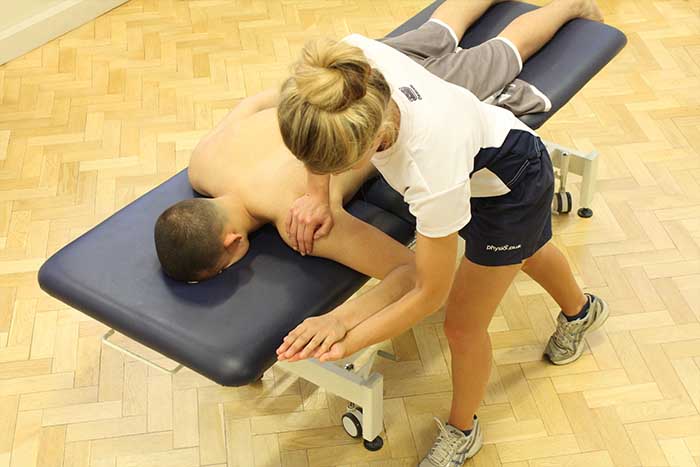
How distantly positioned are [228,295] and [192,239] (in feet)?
0.43

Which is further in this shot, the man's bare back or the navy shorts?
the man's bare back

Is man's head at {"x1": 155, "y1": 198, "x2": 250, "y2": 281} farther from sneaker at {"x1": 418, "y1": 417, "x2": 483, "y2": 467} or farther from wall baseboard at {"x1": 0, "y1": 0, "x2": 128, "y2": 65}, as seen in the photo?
wall baseboard at {"x1": 0, "y1": 0, "x2": 128, "y2": 65}

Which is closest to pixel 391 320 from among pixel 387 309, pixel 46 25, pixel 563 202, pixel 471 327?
pixel 387 309

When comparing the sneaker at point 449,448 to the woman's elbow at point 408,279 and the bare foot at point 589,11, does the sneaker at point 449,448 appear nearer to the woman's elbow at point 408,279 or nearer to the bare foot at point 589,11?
the woman's elbow at point 408,279

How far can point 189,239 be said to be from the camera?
1714 mm

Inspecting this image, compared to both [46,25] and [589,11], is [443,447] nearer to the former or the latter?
[589,11]

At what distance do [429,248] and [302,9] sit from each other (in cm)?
237

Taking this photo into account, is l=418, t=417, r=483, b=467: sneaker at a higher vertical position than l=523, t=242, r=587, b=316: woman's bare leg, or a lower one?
lower

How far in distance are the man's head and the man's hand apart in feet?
0.42

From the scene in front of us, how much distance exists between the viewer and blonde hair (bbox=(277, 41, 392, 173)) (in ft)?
4.19

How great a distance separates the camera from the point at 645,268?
8.01ft

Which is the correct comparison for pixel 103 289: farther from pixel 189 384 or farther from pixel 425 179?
pixel 425 179

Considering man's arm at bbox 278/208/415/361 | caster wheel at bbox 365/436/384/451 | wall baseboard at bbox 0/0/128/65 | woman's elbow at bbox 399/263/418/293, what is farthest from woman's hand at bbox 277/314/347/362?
wall baseboard at bbox 0/0/128/65

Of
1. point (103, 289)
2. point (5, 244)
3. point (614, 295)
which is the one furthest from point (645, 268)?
point (5, 244)
